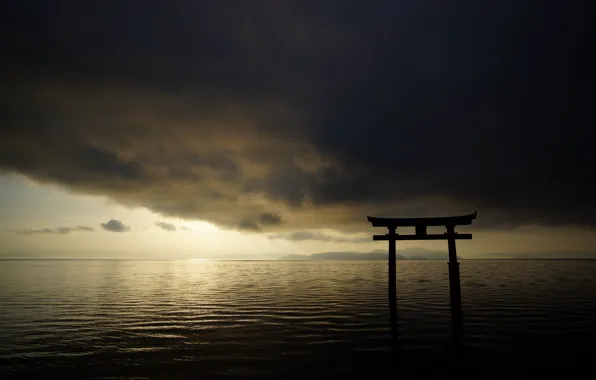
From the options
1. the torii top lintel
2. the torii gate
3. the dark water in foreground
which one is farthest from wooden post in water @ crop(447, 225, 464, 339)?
the dark water in foreground

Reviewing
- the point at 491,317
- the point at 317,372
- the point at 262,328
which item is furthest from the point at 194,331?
the point at 491,317

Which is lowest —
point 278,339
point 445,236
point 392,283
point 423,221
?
point 278,339

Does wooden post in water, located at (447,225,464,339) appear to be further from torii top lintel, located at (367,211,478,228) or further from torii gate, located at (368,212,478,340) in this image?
torii top lintel, located at (367,211,478,228)

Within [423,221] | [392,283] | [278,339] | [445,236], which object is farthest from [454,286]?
[278,339]

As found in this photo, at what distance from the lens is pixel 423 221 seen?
22500 mm

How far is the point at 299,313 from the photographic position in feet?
76.9

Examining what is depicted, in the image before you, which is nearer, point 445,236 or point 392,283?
→ point 445,236

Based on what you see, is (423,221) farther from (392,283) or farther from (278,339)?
(278,339)

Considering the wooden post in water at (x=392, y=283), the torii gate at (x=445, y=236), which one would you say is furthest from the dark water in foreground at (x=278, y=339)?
the torii gate at (x=445, y=236)

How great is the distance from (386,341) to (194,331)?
29.1 ft

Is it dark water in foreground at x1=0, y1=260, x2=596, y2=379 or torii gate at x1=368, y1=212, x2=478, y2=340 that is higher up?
torii gate at x1=368, y1=212, x2=478, y2=340

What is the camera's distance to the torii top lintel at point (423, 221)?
21359 mm

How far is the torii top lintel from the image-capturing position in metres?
21.4

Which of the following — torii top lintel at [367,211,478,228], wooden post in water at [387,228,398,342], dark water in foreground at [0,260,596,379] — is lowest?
dark water in foreground at [0,260,596,379]
